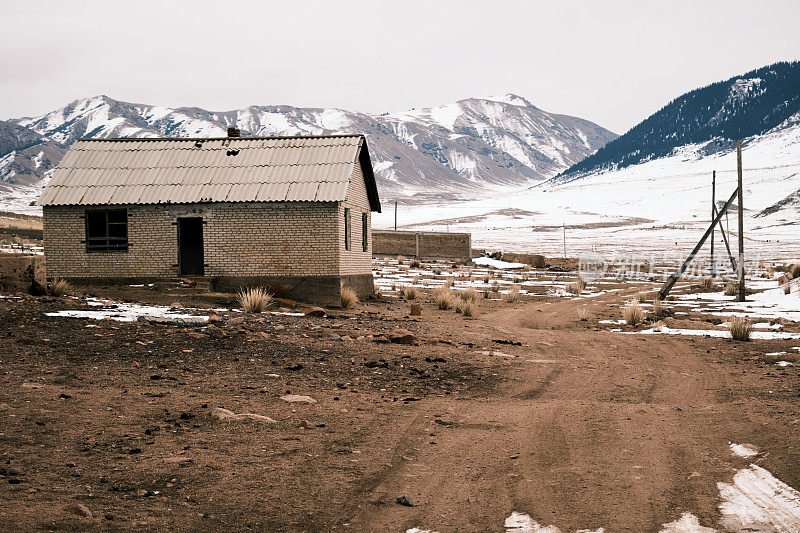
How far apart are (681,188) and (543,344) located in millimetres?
164196

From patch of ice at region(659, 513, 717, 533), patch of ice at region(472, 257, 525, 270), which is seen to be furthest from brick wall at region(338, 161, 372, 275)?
patch of ice at region(472, 257, 525, 270)

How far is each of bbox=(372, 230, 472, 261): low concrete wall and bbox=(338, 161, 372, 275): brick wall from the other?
22807mm

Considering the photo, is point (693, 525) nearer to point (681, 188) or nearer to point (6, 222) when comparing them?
point (6, 222)

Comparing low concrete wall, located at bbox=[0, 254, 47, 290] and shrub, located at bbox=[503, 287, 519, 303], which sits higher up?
low concrete wall, located at bbox=[0, 254, 47, 290]

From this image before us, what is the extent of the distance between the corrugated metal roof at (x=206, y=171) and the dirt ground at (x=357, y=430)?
342 inches

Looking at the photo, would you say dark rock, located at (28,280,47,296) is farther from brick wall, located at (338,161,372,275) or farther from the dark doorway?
the dark doorway

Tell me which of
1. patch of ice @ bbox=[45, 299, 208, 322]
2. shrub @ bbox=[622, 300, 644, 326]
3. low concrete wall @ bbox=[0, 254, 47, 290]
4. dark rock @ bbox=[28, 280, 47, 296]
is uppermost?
low concrete wall @ bbox=[0, 254, 47, 290]

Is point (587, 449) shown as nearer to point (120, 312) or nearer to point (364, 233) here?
point (120, 312)

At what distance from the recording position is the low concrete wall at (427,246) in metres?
49.0

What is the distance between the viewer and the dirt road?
489 centimetres

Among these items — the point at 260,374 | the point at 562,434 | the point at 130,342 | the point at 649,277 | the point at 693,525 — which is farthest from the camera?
the point at 649,277

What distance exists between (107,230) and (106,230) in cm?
23

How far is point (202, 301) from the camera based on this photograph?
1891 centimetres

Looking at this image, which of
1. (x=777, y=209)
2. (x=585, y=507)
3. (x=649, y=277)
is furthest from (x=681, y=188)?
(x=585, y=507)
